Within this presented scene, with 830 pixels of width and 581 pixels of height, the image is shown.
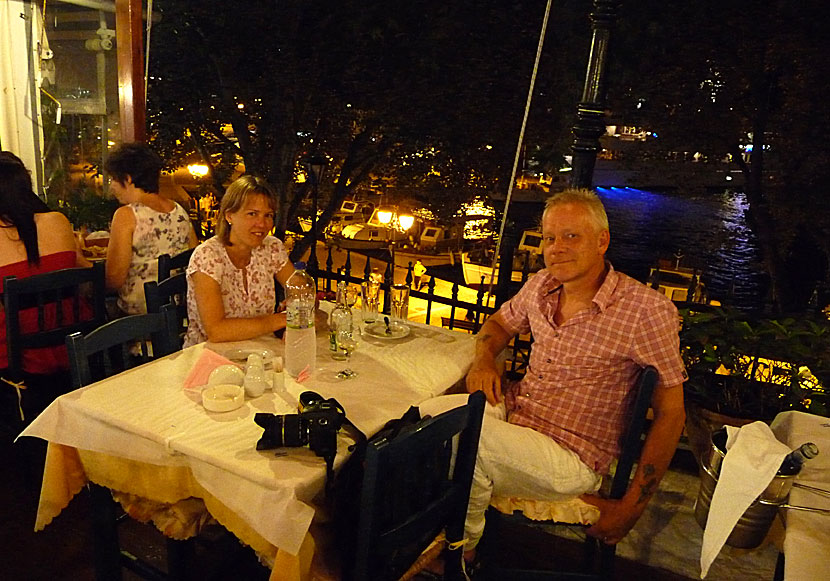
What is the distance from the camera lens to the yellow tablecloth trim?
61.0 inches

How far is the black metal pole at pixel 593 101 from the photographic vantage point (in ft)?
9.14

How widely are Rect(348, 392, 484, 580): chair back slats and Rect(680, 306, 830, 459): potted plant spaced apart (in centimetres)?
139

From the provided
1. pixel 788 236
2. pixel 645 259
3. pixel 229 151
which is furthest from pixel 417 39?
pixel 645 259

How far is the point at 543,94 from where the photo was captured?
27.7ft

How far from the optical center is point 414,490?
5.34ft

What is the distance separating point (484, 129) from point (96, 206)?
5.78 m

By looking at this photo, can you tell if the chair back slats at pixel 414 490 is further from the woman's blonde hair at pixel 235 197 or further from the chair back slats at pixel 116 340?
the woman's blonde hair at pixel 235 197

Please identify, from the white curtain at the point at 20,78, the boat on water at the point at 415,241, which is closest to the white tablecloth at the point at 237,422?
the white curtain at the point at 20,78

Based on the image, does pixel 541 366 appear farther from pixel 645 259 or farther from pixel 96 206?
pixel 645 259

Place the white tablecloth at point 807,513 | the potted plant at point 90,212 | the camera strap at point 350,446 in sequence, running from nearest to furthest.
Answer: the white tablecloth at point 807,513
the camera strap at point 350,446
the potted plant at point 90,212

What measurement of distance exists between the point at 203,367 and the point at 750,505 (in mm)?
1608

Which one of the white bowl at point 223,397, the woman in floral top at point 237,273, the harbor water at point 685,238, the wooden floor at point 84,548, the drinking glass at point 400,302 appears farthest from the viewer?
the harbor water at point 685,238

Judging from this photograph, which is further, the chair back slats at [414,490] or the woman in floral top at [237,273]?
the woman in floral top at [237,273]

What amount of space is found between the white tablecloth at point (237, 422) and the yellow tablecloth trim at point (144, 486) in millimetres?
40
